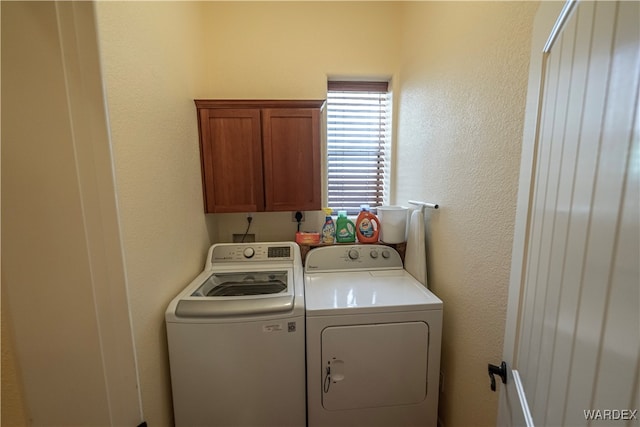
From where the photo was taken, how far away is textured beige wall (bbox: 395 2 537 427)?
1002 millimetres

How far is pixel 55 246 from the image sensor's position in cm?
48

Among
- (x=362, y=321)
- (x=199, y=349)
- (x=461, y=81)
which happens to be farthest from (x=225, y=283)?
(x=461, y=81)

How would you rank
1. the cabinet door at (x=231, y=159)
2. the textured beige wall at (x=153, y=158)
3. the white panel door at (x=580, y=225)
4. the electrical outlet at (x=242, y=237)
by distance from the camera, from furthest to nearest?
1. the electrical outlet at (x=242, y=237)
2. the cabinet door at (x=231, y=159)
3. the textured beige wall at (x=153, y=158)
4. the white panel door at (x=580, y=225)

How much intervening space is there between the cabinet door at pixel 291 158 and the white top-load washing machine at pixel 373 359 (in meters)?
0.79

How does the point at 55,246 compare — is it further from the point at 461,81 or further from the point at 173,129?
the point at 461,81

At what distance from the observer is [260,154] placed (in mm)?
1879

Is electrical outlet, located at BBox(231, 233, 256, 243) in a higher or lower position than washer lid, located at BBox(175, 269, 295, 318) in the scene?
higher

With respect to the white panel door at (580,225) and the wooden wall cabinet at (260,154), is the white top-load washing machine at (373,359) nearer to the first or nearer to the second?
the white panel door at (580,225)

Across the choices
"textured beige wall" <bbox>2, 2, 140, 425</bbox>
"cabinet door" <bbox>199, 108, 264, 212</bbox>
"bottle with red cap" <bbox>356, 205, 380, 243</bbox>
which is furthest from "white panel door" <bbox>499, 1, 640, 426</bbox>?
"cabinet door" <bbox>199, 108, 264, 212</bbox>

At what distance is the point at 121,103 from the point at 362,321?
1465 mm

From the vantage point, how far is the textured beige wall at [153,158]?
99 centimetres

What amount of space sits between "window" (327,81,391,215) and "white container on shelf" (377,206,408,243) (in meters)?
0.52

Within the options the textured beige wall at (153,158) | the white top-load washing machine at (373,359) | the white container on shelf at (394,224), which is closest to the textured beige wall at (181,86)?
the textured beige wall at (153,158)

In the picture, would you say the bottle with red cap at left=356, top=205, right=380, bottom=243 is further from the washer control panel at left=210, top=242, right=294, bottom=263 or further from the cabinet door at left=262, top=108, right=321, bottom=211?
the washer control panel at left=210, top=242, right=294, bottom=263
